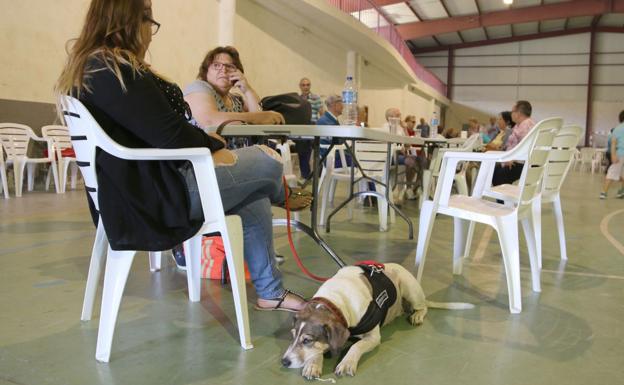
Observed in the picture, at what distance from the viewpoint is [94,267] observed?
5.45 feet

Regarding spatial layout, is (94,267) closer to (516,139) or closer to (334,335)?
(334,335)

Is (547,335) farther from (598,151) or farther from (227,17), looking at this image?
(598,151)

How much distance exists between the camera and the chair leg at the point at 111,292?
1.40 meters

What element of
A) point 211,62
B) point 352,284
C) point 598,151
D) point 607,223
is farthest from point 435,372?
point 598,151

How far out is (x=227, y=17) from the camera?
811 cm

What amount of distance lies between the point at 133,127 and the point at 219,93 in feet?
4.07

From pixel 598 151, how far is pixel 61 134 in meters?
14.7

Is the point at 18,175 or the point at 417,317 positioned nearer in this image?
the point at 417,317

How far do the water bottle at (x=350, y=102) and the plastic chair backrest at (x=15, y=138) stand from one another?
13.5 feet

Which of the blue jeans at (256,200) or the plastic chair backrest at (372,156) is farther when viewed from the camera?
the plastic chair backrest at (372,156)

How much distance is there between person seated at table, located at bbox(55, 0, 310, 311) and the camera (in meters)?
1.34

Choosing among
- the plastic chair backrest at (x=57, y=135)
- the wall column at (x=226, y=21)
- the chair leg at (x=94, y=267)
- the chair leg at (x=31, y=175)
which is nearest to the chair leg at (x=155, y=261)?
the chair leg at (x=94, y=267)

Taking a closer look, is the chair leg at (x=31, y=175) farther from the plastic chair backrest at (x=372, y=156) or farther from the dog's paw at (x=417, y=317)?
the dog's paw at (x=417, y=317)

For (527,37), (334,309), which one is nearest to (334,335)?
(334,309)
